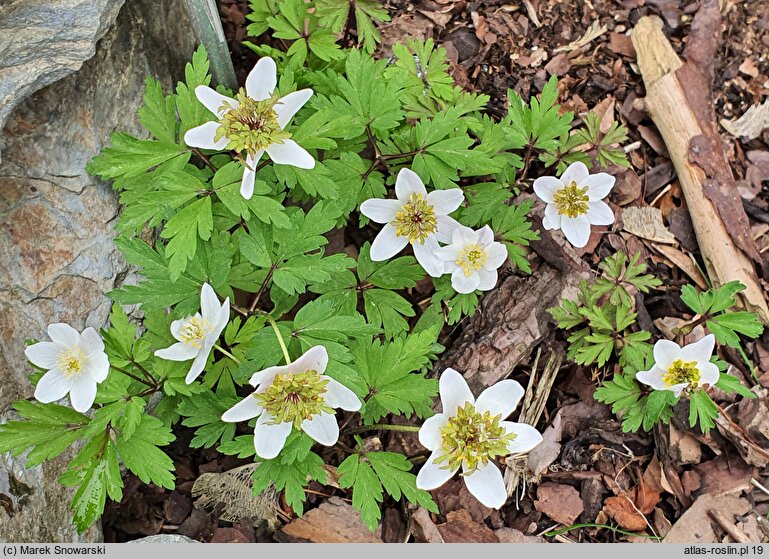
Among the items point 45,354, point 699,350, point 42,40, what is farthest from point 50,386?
point 699,350

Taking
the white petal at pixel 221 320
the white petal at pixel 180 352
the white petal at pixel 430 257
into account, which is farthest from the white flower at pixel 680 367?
the white petal at pixel 180 352

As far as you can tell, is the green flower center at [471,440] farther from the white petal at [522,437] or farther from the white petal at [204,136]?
the white petal at [204,136]

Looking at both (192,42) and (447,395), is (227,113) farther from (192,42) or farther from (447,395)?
(447,395)

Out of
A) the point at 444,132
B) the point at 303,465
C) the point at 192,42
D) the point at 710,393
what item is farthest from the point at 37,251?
the point at 710,393

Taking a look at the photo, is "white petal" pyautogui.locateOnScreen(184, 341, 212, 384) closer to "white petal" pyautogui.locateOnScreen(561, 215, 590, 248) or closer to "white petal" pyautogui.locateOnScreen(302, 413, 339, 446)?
"white petal" pyautogui.locateOnScreen(302, 413, 339, 446)

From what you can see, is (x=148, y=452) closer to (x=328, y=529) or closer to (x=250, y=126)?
(x=328, y=529)

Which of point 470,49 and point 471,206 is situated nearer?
point 471,206
